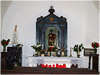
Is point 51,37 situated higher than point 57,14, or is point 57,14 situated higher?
point 57,14

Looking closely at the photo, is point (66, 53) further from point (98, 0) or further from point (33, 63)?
point (98, 0)

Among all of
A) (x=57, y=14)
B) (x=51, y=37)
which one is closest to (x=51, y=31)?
(x=51, y=37)

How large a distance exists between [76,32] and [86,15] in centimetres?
122

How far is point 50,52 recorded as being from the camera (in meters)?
9.96

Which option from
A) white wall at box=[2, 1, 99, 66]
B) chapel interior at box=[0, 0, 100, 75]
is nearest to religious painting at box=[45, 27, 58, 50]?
chapel interior at box=[0, 0, 100, 75]

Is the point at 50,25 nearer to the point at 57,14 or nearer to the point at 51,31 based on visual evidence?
the point at 51,31

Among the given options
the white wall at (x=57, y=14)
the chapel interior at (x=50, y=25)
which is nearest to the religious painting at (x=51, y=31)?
the chapel interior at (x=50, y=25)

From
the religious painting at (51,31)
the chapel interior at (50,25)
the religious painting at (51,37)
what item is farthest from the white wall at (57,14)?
the religious painting at (51,37)

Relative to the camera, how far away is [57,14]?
10953 mm

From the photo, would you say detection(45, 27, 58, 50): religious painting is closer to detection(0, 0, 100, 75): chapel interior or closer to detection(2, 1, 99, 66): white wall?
detection(0, 0, 100, 75): chapel interior

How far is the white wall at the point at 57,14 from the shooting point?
35.2ft

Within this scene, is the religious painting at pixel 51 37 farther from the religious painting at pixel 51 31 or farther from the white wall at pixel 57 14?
the white wall at pixel 57 14

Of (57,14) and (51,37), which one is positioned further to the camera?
(57,14)

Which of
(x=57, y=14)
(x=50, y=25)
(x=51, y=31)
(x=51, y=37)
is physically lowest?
(x=51, y=37)
